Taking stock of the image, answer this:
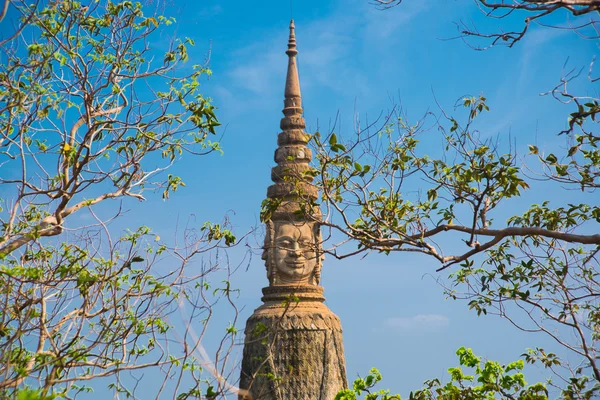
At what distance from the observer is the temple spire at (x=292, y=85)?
1788cm

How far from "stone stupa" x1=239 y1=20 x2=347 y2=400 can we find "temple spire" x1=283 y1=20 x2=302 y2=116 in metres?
0.08

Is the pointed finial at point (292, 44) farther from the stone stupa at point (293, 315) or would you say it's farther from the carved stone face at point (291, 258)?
the carved stone face at point (291, 258)

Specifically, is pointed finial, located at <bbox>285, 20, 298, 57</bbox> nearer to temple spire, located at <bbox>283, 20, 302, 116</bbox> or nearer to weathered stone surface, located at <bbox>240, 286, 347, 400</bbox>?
temple spire, located at <bbox>283, 20, 302, 116</bbox>

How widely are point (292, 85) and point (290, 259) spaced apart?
4.44 meters

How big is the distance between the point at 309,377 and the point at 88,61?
903 cm

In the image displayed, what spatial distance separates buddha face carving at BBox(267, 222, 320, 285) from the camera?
53.5 ft

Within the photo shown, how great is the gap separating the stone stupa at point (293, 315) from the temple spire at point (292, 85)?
0.26 ft

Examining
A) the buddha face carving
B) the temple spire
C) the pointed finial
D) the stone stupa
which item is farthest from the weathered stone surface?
the pointed finial

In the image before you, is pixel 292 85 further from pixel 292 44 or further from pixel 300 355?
pixel 300 355

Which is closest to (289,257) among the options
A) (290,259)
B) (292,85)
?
(290,259)

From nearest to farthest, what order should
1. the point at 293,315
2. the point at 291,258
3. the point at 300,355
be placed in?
the point at 300,355 < the point at 293,315 < the point at 291,258

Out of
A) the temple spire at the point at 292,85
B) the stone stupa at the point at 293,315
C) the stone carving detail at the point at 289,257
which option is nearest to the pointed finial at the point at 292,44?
the temple spire at the point at 292,85

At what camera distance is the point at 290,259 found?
16328mm

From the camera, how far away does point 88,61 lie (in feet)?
28.5
